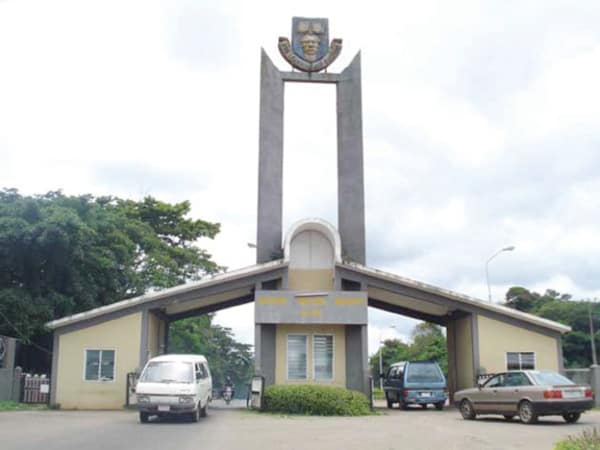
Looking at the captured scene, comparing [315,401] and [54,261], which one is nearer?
[315,401]

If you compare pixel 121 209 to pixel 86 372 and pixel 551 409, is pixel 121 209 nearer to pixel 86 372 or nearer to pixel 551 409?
pixel 86 372

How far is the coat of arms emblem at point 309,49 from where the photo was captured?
27906 mm

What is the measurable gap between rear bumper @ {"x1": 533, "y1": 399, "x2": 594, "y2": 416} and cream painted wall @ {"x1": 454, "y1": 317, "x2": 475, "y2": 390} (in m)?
7.70

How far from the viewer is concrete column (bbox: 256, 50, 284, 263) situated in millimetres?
26438

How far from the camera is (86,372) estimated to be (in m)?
23.7

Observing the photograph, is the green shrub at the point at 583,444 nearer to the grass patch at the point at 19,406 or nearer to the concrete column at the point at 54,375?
the grass patch at the point at 19,406

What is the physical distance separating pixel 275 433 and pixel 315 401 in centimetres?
645

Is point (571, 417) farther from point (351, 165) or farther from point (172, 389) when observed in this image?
point (351, 165)

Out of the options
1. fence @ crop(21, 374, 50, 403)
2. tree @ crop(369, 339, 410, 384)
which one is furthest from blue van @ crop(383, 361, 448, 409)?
tree @ crop(369, 339, 410, 384)

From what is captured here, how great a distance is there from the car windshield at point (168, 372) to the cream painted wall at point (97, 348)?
16.7 ft

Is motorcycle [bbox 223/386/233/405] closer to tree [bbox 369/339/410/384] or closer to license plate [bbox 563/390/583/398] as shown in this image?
license plate [bbox 563/390/583/398]

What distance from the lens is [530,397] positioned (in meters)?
17.1

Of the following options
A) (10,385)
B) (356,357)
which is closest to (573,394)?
(356,357)

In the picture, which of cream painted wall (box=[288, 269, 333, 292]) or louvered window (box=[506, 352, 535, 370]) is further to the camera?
cream painted wall (box=[288, 269, 333, 292])
